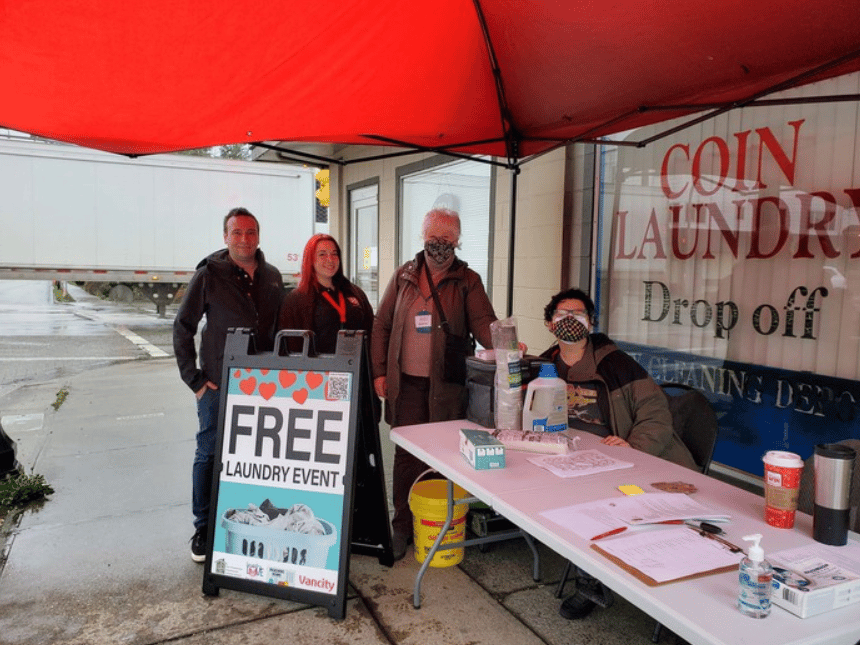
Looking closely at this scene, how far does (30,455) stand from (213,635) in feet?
10.8

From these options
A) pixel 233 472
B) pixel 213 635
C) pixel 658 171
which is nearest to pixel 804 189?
pixel 658 171

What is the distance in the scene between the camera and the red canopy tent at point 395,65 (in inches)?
89.5

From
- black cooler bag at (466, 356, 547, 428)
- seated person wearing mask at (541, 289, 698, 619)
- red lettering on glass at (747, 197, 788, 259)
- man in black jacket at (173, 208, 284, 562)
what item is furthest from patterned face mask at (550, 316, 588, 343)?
man in black jacket at (173, 208, 284, 562)

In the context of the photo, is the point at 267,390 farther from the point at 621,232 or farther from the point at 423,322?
the point at 621,232

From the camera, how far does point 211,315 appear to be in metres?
3.09

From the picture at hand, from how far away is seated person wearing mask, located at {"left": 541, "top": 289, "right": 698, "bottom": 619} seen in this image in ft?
8.57

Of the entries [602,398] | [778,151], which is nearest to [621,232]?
[778,151]

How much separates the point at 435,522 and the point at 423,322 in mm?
993

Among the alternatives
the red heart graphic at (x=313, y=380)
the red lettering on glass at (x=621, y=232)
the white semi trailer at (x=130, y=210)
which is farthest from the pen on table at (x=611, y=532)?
the white semi trailer at (x=130, y=210)

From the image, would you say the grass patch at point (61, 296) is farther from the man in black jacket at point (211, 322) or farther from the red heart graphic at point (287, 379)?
the red heart graphic at point (287, 379)

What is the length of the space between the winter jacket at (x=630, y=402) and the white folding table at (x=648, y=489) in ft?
0.54

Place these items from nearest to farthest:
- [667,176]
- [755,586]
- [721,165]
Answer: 1. [755,586]
2. [721,165]
3. [667,176]

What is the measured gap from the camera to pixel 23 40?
96.2 inches

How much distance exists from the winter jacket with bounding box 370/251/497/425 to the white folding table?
0.40 m
